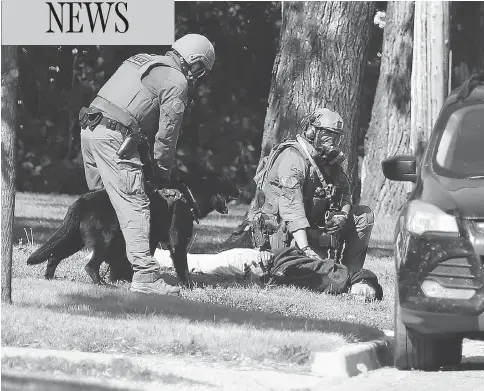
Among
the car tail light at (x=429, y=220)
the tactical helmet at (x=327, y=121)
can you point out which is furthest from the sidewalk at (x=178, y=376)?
the tactical helmet at (x=327, y=121)

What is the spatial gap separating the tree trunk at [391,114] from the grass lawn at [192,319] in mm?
8377

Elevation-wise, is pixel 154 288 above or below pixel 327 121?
below

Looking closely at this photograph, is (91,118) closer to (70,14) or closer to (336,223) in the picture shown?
(70,14)

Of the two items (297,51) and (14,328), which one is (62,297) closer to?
(14,328)

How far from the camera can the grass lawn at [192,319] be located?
7133 millimetres

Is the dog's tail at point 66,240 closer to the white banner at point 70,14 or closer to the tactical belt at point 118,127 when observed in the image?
the tactical belt at point 118,127

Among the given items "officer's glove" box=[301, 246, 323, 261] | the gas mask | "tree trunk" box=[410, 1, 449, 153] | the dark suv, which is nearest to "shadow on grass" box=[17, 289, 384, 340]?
the dark suv

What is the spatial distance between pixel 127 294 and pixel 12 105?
5.66 feet

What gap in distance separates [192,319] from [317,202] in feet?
8.94

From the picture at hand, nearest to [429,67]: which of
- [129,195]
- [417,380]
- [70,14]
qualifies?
[70,14]

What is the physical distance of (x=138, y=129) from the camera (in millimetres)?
9305

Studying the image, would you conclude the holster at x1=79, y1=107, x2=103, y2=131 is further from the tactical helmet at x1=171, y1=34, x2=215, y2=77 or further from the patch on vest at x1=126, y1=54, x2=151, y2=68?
the tactical helmet at x1=171, y1=34, x2=215, y2=77

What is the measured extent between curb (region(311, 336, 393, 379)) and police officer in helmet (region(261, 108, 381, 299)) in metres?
2.13

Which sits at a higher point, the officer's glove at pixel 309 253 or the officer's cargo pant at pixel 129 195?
the officer's cargo pant at pixel 129 195
